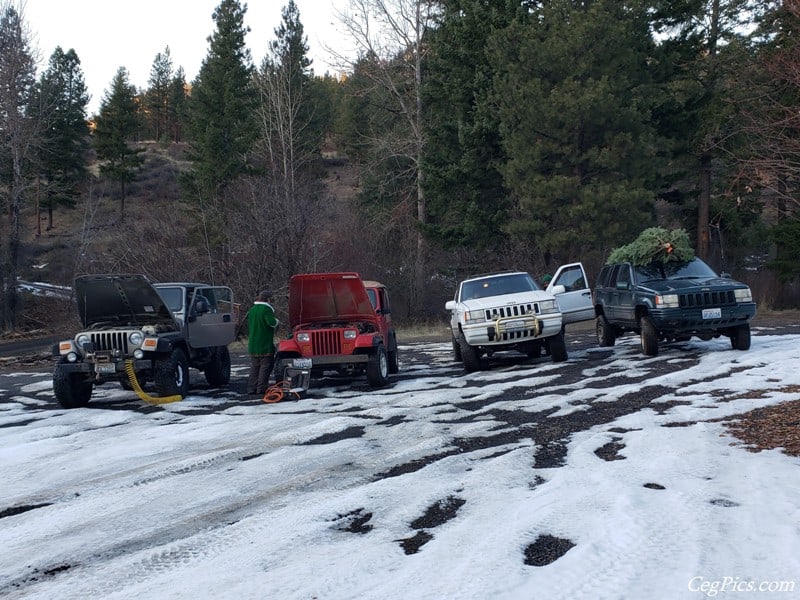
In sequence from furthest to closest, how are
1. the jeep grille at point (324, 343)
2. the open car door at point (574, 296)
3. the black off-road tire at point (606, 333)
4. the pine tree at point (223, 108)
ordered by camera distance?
1. the pine tree at point (223, 108)
2. the open car door at point (574, 296)
3. the black off-road tire at point (606, 333)
4. the jeep grille at point (324, 343)

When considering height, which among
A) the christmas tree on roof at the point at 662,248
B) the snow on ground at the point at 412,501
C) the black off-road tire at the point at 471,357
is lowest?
the snow on ground at the point at 412,501

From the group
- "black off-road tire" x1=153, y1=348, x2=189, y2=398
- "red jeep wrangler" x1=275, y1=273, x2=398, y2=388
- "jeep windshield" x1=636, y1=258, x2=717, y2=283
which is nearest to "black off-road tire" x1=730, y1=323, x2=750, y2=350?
"jeep windshield" x1=636, y1=258, x2=717, y2=283

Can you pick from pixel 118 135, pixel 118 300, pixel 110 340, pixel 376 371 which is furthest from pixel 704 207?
pixel 118 135

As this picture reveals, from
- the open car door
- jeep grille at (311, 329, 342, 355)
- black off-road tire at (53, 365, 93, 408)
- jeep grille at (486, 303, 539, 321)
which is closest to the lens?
black off-road tire at (53, 365, 93, 408)

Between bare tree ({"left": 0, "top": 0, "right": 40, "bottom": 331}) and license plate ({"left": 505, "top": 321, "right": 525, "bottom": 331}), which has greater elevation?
bare tree ({"left": 0, "top": 0, "right": 40, "bottom": 331})

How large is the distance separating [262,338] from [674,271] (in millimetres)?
8531

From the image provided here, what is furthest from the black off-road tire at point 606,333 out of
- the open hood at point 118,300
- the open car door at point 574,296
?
the open hood at point 118,300

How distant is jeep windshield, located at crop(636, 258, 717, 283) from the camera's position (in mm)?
15148

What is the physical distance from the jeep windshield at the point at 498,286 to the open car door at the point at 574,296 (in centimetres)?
294

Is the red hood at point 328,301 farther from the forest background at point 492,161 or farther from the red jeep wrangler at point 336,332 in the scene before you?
the forest background at point 492,161

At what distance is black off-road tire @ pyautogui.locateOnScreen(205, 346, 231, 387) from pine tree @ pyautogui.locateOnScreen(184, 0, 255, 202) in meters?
33.6

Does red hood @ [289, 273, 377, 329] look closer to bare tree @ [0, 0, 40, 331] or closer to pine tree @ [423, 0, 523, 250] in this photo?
pine tree @ [423, 0, 523, 250]

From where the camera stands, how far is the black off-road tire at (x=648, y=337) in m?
14.2

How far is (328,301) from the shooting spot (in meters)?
13.8
